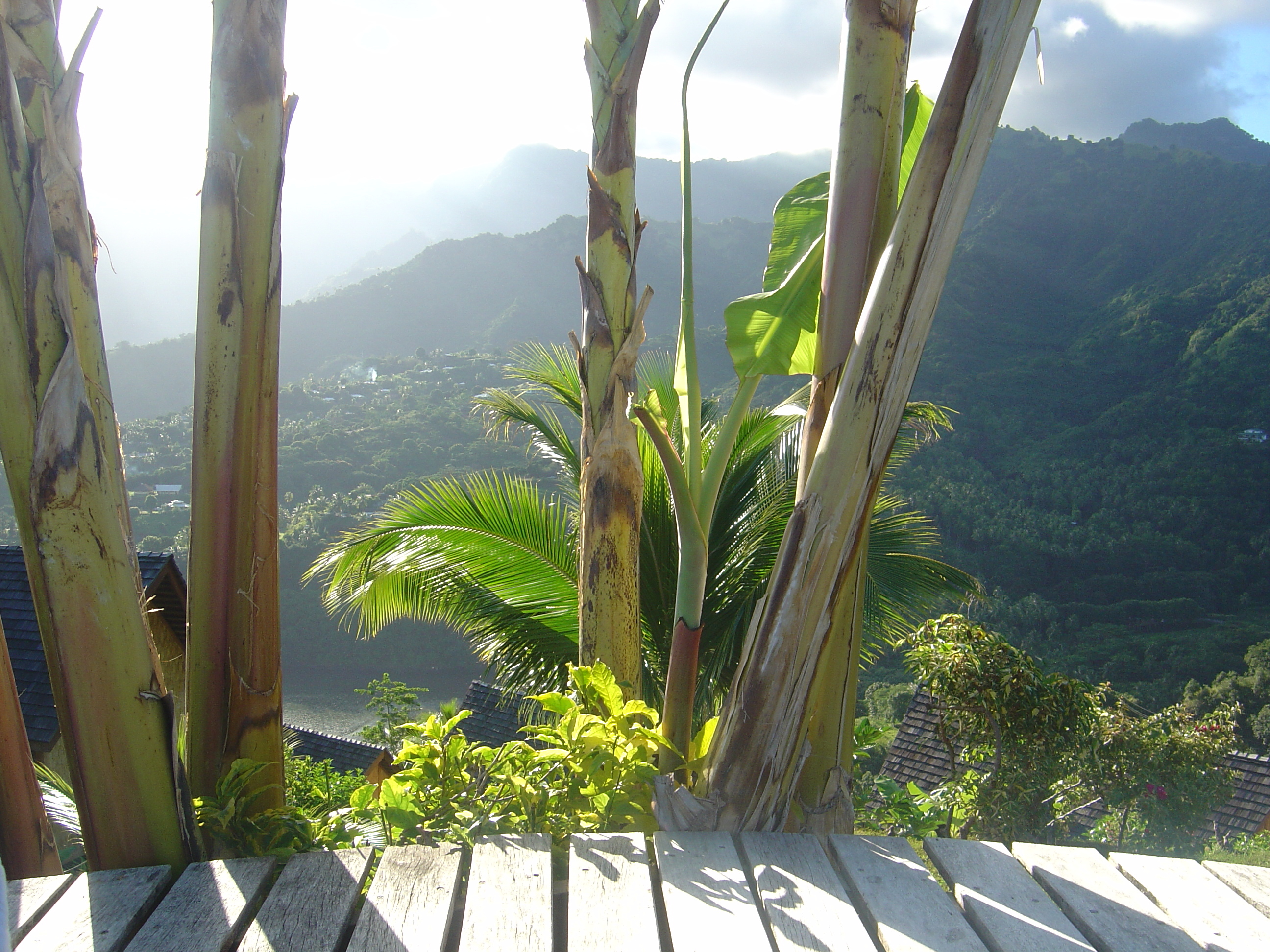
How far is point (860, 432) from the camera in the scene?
1.94m

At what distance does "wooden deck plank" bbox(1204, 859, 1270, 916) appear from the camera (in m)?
1.58

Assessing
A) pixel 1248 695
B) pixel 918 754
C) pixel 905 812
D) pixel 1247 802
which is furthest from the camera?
pixel 1248 695

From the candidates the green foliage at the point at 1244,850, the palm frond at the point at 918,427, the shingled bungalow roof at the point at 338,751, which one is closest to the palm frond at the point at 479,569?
the palm frond at the point at 918,427

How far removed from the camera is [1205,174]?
164 ft

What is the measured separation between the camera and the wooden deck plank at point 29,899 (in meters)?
1.37

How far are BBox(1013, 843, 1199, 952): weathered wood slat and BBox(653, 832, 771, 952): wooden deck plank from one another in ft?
1.77

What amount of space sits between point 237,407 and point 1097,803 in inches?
518

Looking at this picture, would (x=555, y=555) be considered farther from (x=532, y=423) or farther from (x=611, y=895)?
(x=611, y=895)

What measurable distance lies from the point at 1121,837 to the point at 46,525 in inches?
461

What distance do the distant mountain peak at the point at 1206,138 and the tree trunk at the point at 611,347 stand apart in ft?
221

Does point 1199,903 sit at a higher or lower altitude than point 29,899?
lower

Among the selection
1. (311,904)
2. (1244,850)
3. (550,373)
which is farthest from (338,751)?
(311,904)

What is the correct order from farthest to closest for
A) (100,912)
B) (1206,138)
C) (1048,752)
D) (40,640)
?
(1206,138) < (40,640) < (1048,752) < (100,912)

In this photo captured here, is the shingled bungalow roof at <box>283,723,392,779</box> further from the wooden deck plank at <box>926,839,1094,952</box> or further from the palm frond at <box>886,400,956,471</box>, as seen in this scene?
the wooden deck plank at <box>926,839,1094,952</box>
